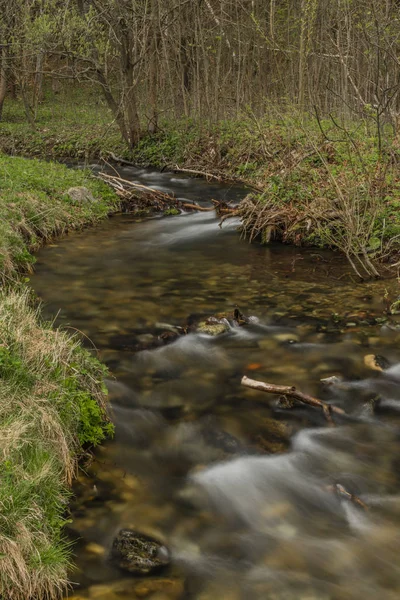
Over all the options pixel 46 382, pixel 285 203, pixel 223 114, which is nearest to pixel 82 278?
pixel 285 203

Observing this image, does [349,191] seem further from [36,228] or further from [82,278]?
[36,228]

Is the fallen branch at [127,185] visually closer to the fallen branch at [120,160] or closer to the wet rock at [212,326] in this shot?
the fallen branch at [120,160]

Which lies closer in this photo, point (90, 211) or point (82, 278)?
point (82, 278)

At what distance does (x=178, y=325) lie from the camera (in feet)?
20.1

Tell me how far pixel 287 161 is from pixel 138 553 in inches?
291

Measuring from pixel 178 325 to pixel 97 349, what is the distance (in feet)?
3.18

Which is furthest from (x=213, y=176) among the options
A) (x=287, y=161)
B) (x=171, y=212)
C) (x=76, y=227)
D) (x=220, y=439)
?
(x=220, y=439)

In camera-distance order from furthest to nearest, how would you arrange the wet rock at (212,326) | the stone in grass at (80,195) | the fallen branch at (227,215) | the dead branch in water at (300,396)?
1. the stone in grass at (80,195)
2. the fallen branch at (227,215)
3. the wet rock at (212,326)
4. the dead branch in water at (300,396)

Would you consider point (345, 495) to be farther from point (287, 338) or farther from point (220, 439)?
point (287, 338)

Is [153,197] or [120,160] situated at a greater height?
[120,160]

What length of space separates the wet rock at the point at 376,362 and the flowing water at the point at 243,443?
0.13 ft

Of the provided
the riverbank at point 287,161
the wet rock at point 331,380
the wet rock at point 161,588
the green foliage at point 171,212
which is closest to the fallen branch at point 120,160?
the riverbank at point 287,161

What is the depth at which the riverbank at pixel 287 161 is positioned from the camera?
7.71m

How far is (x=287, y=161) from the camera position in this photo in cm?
947
